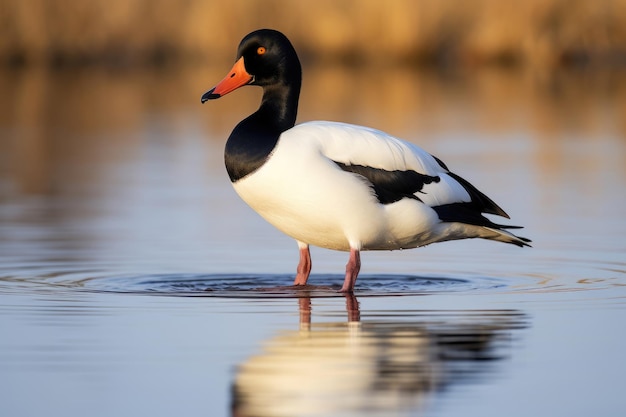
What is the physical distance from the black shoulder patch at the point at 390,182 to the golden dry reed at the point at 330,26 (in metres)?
20.7

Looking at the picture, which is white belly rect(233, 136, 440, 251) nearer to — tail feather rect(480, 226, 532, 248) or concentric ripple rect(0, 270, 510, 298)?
concentric ripple rect(0, 270, 510, 298)

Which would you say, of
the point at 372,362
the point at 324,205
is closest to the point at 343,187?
the point at 324,205

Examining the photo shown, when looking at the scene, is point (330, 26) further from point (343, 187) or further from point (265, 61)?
point (343, 187)

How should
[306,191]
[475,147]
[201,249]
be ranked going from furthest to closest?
[475,147] < [201,249] < [306,191]

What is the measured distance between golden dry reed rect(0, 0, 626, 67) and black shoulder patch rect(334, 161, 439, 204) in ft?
68.0

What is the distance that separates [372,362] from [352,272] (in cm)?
225

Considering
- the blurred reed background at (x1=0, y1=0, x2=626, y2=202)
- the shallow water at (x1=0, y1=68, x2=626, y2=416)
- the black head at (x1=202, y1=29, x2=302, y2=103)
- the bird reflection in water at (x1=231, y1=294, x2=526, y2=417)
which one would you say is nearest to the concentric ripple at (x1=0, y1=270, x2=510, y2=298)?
the shallow water at (x1=0, y1=68, x2=626, y2=416)

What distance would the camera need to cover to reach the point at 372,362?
19.6ft

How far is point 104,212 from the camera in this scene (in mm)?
11781

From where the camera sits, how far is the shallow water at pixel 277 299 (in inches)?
216

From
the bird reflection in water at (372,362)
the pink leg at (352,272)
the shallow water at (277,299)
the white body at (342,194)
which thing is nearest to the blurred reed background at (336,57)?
the shallow water at (277,299)

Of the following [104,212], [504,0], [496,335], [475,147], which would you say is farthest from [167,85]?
[496,335]

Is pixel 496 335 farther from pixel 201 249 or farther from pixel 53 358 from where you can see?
pixel 201 249

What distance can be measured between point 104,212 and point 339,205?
4.05 metres
